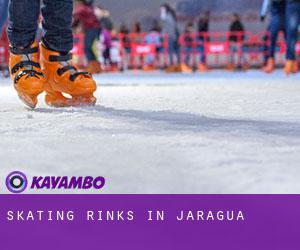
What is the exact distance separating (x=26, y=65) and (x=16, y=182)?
1.34 m

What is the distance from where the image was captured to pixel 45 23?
8.42 ft

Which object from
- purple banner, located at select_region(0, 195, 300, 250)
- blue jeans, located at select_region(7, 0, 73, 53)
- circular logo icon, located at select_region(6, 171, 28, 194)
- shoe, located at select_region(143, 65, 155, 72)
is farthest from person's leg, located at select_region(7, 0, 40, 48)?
shoe, located at select_region(143, 65, 155, 72)

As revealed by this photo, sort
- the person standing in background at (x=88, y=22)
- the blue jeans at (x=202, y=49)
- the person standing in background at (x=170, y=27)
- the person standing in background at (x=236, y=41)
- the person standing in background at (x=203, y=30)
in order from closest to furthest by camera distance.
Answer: the person standing in background at (x=88, y=22)
the person standing in background at (x=170, y=27)
the blue jeans at (x=202, y=49)
the person standing in background at (x=203, y=30)
the person standing in background at (x=236, y=41)

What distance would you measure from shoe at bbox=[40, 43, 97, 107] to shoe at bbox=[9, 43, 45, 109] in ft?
0.26

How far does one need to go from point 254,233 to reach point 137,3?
68.2ft

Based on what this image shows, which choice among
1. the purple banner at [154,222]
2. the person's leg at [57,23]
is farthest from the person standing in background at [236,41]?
the purple banner at [154,222]

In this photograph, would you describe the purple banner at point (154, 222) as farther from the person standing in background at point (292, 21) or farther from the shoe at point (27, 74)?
the person standing in background at point (292, 21)

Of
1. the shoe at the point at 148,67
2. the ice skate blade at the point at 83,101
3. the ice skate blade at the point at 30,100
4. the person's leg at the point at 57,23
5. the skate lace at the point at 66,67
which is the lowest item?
the shoe at the point at 148,67

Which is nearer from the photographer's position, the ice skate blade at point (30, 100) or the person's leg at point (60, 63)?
the ice skate blade at point (30, 100)

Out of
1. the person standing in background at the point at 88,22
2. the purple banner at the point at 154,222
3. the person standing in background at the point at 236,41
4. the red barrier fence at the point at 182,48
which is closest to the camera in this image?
the purple banner at the point at 154,222

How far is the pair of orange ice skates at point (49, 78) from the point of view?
2.34m

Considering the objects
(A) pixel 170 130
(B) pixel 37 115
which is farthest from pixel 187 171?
(B) pixel 37 115

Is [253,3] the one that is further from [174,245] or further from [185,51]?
[174,245]

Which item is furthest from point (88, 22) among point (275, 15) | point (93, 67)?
point (275, 15)
